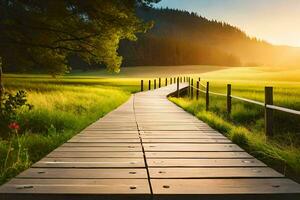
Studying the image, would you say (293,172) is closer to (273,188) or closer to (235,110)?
(273,188)

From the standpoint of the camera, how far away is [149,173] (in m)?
4.80

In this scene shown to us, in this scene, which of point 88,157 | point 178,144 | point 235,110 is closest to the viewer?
point 88,157

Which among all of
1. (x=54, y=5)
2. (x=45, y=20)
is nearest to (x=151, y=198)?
(x=54, y=5)

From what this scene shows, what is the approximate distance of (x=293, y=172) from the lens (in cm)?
540

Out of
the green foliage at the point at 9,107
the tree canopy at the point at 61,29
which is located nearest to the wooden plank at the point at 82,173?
the green foliage at the point at 9,107

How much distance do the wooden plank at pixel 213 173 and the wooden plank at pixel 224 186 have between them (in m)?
0.18

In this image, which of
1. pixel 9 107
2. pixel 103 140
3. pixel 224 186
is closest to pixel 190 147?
pixel 103 140

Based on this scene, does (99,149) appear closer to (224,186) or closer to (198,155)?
(198,155)

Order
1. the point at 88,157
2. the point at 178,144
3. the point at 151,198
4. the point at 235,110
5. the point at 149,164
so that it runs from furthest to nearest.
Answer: the point at 235,110 < the point at 178,144 < the point at 88,157 < the point at 149,164 < the point at 151,198

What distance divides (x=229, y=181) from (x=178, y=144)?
2634mm

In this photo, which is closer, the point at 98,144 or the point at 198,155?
the point at 198,155

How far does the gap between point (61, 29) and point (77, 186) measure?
1685 cm

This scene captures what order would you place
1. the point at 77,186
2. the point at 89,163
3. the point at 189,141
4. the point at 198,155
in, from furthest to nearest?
1. the point at 189,141
2. the point at 198,155
3. the point at 89,163
4. the point at 77,186

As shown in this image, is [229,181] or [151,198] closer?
[151,198]
